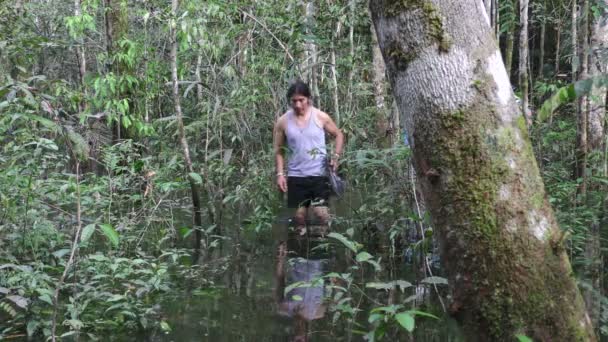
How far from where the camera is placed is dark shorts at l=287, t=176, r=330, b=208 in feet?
24.3

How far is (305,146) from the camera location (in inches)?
286

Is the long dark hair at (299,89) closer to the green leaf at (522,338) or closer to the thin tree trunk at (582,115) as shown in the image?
the thin tree trunk at (582,115)

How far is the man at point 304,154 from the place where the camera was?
23.7 feet

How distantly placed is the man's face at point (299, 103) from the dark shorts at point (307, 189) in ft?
2.50

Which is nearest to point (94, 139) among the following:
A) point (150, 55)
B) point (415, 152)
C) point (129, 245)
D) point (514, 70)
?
point (150, 55)

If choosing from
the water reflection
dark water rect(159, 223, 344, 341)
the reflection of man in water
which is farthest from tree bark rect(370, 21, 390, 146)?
dark water rect(159, 223, 344, 341)

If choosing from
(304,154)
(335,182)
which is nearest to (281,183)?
(304,154)

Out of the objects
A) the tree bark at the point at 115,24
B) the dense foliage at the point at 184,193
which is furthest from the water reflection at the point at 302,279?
the tree bark at the point at 115,24

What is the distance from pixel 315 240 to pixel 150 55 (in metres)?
4.50

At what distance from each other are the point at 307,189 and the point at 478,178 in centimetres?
499

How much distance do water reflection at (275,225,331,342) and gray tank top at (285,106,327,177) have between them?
63 centimetres

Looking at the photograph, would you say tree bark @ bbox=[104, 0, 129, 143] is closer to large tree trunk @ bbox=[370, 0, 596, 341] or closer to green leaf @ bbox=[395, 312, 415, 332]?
green leaf @ bbox=[395, 312, 415, 332]

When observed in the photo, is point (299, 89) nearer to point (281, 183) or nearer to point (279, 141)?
point (279, 141)

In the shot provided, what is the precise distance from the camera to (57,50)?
16.2 meters
